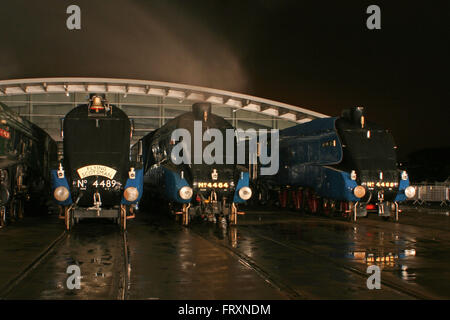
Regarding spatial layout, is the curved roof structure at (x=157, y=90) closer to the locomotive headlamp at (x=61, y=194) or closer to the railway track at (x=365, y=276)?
the locomotive headlamp at (x=61, y=194)

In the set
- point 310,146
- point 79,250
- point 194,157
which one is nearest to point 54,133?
point 310,146

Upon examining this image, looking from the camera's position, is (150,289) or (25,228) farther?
(25,228)

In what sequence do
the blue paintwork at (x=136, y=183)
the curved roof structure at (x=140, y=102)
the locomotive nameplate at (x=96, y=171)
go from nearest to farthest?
the locomotive nameplate at (x=96, y=171), the blue paintwork at (x=136, y=183), the curved roof structure at (x=140, y=102)

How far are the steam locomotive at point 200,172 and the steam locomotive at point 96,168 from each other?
69.4 inches

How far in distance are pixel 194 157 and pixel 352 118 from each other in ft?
Result: 24.8

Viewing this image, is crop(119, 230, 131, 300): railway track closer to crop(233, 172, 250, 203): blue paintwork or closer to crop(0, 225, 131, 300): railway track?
crop(0, 225, 131, 300): railway track

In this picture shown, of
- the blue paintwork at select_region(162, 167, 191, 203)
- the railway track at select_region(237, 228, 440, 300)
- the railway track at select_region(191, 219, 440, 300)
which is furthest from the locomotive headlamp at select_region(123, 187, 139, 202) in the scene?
the railway track at select_region(237, 228, 440, 300)

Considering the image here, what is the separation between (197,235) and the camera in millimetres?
18234

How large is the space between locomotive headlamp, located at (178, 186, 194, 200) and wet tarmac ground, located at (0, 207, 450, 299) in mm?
1098

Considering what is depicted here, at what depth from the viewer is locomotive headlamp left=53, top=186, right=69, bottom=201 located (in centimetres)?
1803

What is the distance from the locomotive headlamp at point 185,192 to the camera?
20.0 metres

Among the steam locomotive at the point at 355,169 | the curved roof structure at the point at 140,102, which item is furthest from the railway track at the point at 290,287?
the curved roof structure at the point at 140,102

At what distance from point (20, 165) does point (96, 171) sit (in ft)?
19.8

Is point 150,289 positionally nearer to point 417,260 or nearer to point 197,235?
point 417,260
